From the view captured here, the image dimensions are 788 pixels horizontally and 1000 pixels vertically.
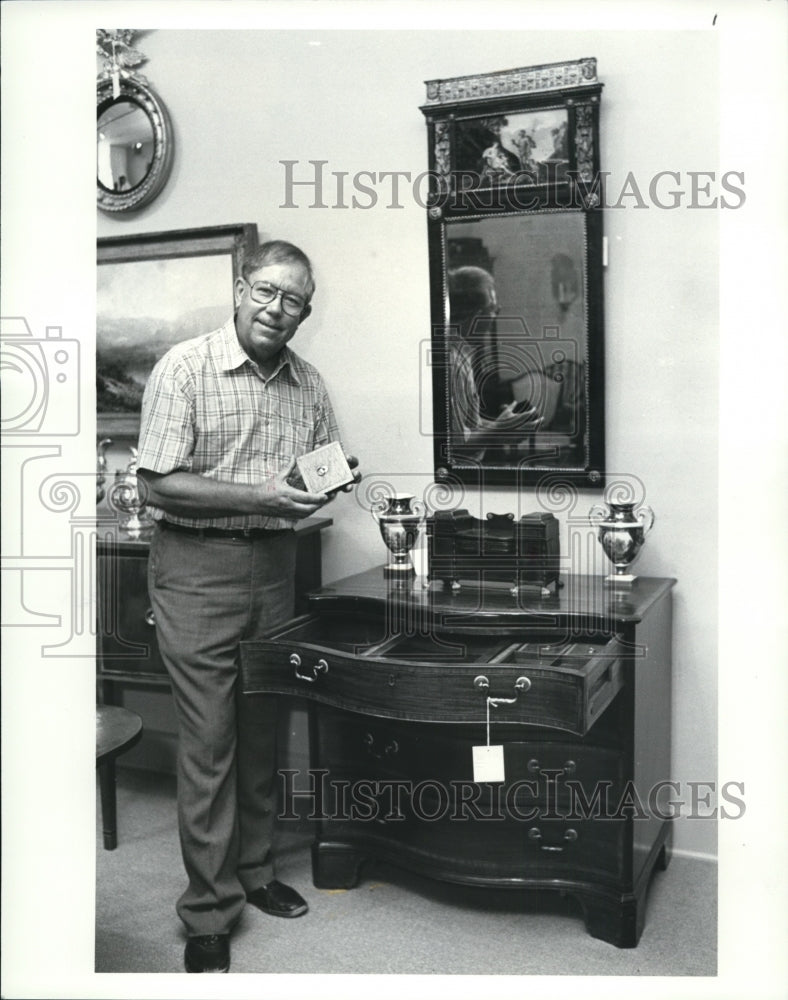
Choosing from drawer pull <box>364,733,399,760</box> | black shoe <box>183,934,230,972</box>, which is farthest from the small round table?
drawer pull <box>364,733,399,760</box>

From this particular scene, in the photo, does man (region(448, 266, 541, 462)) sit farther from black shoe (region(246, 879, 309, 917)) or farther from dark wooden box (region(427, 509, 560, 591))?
black shoe (region(246, 879, 309, 917))

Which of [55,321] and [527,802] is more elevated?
[55,321]

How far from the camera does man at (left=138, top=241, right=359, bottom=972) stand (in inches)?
101

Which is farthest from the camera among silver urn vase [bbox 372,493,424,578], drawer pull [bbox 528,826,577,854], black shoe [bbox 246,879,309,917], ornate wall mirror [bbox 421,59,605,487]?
silver urn vase [bbox 372,493,424,578]

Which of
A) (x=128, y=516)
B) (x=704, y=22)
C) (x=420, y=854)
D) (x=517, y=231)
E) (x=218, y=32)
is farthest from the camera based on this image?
(x=128, y=516)

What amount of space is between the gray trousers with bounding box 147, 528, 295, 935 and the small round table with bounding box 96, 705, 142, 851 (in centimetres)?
16

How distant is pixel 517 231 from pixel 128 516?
1603mm

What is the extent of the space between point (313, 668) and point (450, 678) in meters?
0.35

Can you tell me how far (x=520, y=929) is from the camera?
106 inches

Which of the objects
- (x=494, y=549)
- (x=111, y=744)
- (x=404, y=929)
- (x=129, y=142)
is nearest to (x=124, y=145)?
(x=129, y=142)

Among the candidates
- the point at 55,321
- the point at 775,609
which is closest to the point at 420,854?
the point at 775,609

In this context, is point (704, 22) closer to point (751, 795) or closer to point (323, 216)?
point (323, 216)

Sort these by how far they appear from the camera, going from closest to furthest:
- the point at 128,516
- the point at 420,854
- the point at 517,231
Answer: the point at 420,854
the point at 517,231
the point at 128,516

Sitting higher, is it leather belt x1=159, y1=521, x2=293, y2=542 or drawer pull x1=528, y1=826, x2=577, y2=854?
leather belt x1=159, y1=521, x2=293, y2=542
